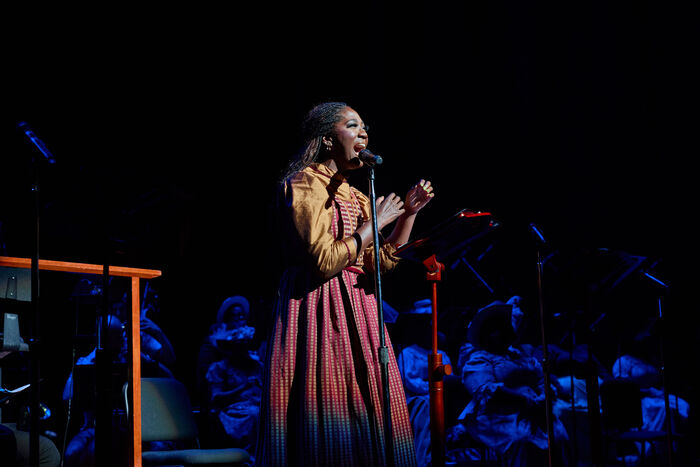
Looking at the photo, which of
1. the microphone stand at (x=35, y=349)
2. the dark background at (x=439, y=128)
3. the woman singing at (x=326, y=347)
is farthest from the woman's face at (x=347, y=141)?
the dark background at (x=439, y=128)

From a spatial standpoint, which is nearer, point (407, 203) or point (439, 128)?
point (407, 203)

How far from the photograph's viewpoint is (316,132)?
2590 mm

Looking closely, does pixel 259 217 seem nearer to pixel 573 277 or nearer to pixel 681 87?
pixel 573 277

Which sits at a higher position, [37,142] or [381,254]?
[37,142]

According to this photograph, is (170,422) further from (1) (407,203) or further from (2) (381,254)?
(1) (407,203)

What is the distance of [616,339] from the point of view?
5.83 m

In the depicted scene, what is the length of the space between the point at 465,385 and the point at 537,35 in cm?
309

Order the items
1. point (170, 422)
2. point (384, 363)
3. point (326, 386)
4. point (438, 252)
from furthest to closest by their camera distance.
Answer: point (170, 422)
point (438, 252)
point (326, 386)
point (384, 363)

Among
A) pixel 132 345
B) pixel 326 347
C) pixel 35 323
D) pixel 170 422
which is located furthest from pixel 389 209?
pixel 170 422

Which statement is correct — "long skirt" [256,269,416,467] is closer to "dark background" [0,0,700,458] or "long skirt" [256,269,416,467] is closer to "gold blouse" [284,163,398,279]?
"gold blouse" [284,163,398,279]

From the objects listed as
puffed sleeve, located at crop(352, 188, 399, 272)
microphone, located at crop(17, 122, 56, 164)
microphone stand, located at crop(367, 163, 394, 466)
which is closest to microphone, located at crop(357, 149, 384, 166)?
microphone stand, located at crop(367, 163, 394, 466)

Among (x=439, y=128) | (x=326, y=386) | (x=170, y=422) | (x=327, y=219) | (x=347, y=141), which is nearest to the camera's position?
(x=326, y=386)

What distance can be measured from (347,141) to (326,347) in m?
0.83

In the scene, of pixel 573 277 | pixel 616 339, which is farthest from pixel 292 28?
pixel 616 339
